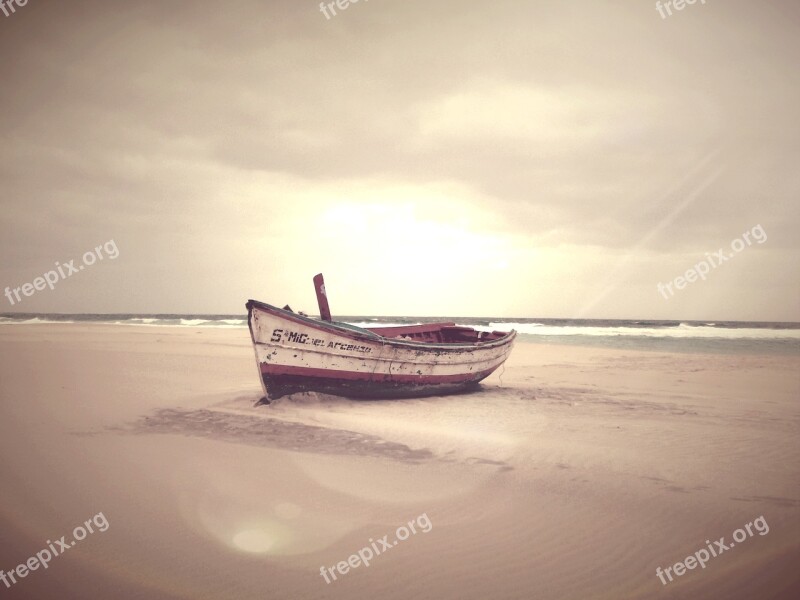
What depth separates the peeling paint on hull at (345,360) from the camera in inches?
333

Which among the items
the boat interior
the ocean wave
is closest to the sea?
the ocean wave

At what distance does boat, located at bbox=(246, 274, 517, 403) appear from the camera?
27.8ft

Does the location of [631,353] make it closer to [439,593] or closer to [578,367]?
[578,367]

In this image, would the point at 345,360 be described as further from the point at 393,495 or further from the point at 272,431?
the point at 393,495


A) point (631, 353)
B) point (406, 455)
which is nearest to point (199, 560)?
point (406, 455)

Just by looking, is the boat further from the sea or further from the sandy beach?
the sea

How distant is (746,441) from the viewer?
23.6 ft

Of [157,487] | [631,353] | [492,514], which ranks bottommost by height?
[631,353]

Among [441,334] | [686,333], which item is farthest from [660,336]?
[441,334]

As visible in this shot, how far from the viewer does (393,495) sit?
4.89 meters

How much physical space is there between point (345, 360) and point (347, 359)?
5cm

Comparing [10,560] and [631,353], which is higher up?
[10,560]

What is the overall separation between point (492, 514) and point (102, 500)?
387 centimetres

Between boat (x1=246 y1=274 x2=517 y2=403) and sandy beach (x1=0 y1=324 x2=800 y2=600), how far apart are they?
0.47 m
